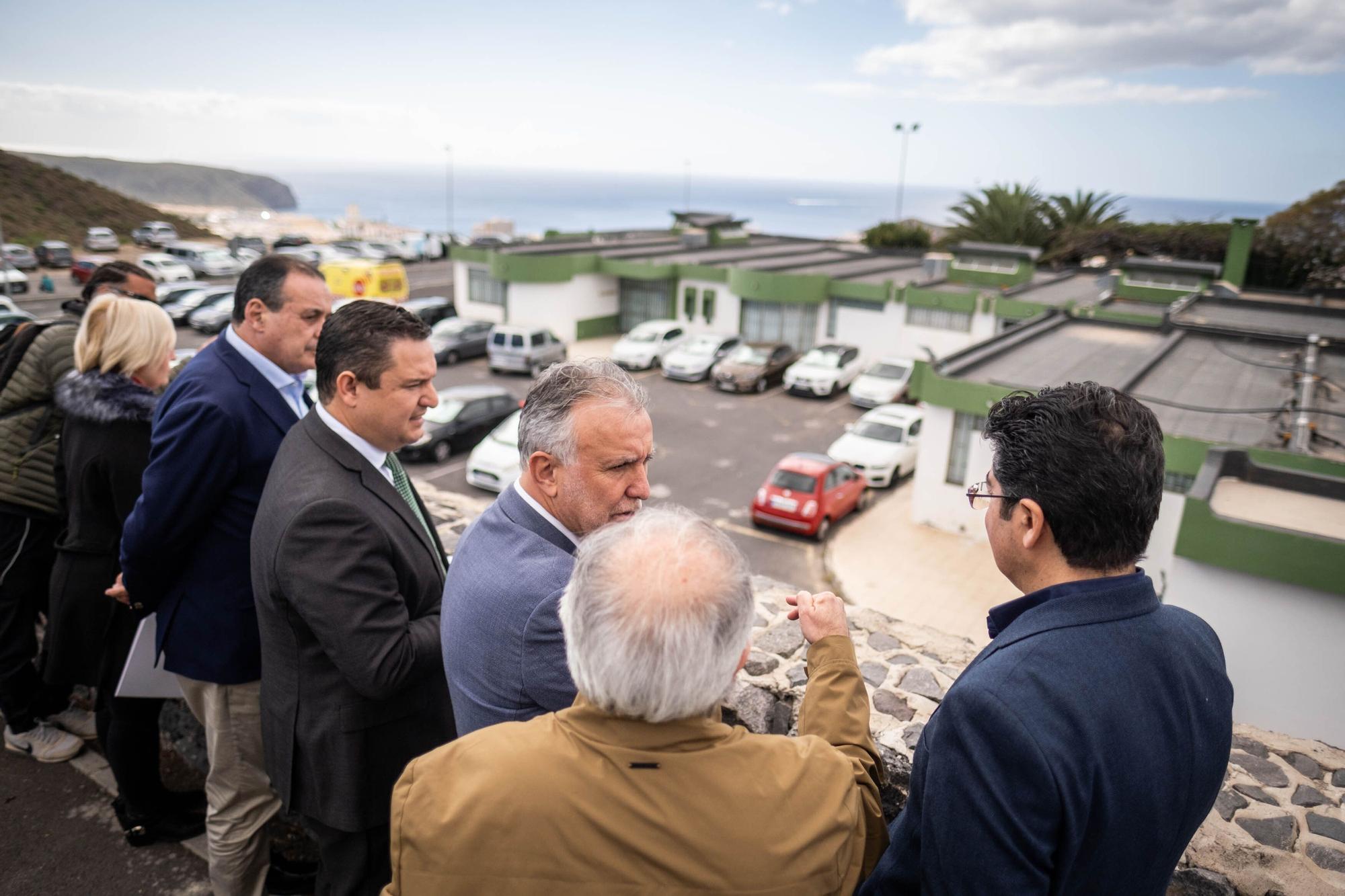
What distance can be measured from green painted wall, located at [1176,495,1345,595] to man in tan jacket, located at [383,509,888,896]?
24.1 ft

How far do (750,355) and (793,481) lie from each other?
11.5 meters

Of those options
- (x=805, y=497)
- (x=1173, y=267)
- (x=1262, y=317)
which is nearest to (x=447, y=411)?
(x=805, y=497)

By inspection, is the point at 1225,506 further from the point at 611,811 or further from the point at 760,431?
the point at 760,431

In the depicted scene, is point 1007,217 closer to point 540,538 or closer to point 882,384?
point 882,384

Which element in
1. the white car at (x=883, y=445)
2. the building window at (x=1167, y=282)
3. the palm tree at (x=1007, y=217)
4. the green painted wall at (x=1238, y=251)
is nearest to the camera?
the white car at (x=883, y=445)

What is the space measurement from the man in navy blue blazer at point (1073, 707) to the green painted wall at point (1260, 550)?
259 inches

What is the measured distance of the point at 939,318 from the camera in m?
26.0

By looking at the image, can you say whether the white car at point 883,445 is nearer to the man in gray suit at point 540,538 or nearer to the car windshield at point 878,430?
the car windshield at point 878,430

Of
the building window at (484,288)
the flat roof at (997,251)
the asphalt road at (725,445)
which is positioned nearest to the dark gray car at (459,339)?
the asphalt road at (725,445)

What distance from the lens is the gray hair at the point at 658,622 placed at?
1.51 meters

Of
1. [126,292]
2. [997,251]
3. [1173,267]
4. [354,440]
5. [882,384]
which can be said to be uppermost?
[997,251]

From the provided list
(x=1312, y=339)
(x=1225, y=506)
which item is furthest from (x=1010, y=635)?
(x=1312, y=339)

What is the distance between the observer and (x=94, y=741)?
4.22 m

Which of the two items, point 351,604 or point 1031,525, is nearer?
point 1031,525
